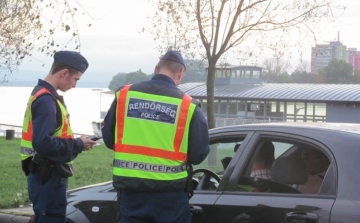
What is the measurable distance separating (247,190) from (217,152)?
0.76 metres

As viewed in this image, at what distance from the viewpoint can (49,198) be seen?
431 cm

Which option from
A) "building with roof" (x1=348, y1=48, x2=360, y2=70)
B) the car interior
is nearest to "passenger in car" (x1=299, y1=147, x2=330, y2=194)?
the car interior

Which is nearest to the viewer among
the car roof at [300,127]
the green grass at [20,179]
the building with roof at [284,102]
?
the car roof at [300,127]

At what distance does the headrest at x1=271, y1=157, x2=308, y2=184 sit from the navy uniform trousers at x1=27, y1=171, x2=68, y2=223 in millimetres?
1633

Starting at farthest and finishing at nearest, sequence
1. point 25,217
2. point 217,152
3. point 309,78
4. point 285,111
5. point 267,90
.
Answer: point 309,78 < point 267,90 < point 285,111 < point 25,217 < point 217,152

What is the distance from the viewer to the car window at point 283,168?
3926mm

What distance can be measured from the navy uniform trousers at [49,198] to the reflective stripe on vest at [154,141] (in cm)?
80

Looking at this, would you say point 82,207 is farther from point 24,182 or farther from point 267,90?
point 267,90

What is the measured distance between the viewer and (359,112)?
4528 centimetres

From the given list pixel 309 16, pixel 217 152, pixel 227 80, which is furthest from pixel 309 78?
pixel 217 152

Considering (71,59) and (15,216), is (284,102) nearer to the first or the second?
(15,216)

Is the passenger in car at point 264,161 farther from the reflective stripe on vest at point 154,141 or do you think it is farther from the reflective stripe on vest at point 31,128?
the reflective stripe on vest at point 31,128

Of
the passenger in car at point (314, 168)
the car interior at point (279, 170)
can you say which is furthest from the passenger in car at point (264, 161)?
the passenger in car at point (314, 168)

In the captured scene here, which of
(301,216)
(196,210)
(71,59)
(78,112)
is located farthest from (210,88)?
(78,112)
